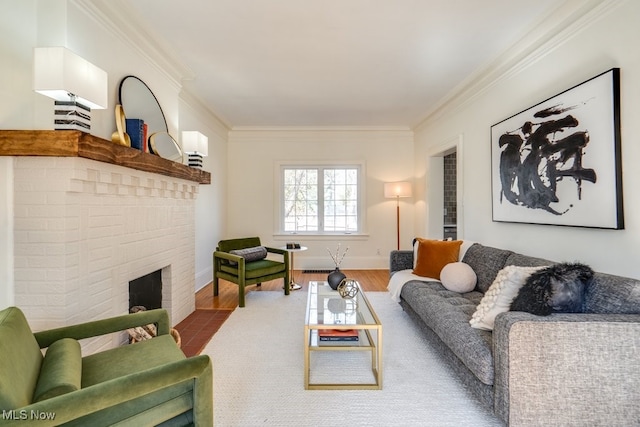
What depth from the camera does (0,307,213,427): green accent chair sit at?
0.97m

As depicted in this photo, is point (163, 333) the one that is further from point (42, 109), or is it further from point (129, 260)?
point (42, 109)

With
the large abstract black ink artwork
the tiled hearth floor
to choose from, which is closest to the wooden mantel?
the tiled hearth floor

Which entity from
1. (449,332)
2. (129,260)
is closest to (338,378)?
(449,332)

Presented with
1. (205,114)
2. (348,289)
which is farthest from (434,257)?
(205,114)

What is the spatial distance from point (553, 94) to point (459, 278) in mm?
1686

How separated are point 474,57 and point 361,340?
2910mm

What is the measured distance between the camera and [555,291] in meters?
1.63

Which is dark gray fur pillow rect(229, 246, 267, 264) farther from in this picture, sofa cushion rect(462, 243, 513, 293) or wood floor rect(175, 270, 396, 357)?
sofa cushion rect(462, 243, 513, 293)

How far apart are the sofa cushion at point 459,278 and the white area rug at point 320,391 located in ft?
1.82

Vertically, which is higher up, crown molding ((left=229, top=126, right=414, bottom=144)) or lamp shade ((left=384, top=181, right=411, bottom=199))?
crown molding ((left=229, top=126, right=414, bottom=144))

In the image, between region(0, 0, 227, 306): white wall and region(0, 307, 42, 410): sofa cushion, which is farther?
region(0, 0, 227, 306): white wall

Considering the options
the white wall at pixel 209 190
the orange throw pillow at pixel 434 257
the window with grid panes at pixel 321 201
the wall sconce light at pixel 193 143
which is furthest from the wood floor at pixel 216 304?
the wall sconce light at pixel 193 143

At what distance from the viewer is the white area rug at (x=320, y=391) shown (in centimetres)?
175

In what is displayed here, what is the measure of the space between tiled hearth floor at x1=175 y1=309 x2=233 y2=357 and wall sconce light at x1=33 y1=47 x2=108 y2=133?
183 cm
